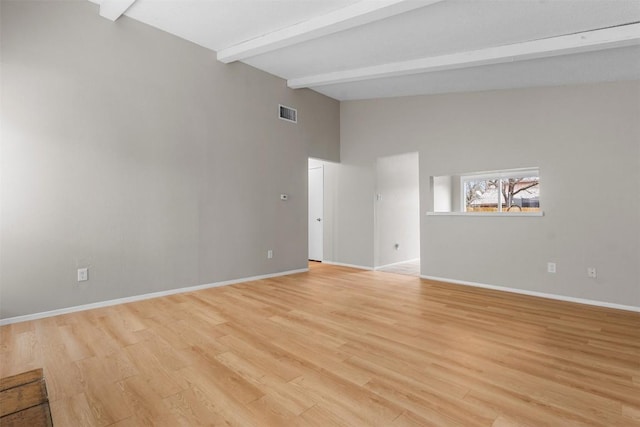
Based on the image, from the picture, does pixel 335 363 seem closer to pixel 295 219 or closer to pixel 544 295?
pixel 544 295

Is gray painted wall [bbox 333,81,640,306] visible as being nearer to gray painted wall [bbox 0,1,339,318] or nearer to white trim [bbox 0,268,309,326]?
gray painted wall [bbox 0,1,339,318]

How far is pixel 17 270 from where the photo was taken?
295 cm

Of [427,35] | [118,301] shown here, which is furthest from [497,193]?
[118,301]

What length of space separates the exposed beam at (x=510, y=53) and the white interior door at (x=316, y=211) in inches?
94.6

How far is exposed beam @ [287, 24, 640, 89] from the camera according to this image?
2752 mm

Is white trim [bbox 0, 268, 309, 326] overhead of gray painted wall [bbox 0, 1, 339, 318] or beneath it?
beneath

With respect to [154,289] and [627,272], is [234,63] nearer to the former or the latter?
[154,289]

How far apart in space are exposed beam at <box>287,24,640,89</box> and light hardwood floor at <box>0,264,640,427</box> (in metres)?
2.57

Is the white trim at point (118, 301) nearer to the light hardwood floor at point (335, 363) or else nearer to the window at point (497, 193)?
the light hardwood floor at point (335, 363)

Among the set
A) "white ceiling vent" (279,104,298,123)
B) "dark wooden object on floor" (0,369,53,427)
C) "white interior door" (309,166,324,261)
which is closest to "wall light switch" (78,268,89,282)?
"dark wooden object on floor" (0,369,53,427)

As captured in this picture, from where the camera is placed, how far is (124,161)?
3.59 metres

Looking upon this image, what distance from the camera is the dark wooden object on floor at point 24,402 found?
0.80m

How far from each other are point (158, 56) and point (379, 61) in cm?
274

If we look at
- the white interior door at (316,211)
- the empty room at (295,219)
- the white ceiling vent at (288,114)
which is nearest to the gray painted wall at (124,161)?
the empty room at (295,219)
